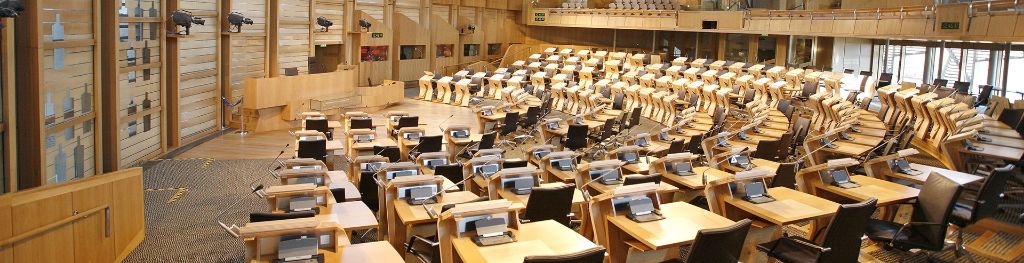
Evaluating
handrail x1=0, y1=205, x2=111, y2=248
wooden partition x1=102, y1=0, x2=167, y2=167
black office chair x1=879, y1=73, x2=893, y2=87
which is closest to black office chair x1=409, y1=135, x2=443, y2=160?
wooden partition x1=102, y1=0, x2=167, y2=167

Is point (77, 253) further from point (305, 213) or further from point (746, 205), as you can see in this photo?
point (746, 205)

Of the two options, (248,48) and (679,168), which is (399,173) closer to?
(679,168)

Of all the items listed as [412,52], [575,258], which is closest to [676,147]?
[575,258]

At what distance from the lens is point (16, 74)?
9961 millimetres

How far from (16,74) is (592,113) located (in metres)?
10.7

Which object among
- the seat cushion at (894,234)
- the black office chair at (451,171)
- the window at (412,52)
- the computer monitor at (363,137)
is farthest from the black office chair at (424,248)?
the window at (412,52)

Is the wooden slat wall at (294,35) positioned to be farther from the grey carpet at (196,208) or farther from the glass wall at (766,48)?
the glass wall at (766,48)

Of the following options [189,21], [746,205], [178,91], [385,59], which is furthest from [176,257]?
[385,59]

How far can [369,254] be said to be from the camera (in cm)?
589

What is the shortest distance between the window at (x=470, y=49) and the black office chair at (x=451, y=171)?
79.6ft

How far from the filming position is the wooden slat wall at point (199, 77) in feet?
56.1

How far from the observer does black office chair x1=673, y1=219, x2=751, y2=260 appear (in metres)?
5.68

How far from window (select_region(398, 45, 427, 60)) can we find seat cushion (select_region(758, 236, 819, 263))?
24.3m

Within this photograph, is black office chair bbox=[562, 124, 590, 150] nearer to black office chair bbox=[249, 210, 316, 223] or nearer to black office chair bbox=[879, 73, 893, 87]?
black office chair bbox=[249, 210, 316, 223]
